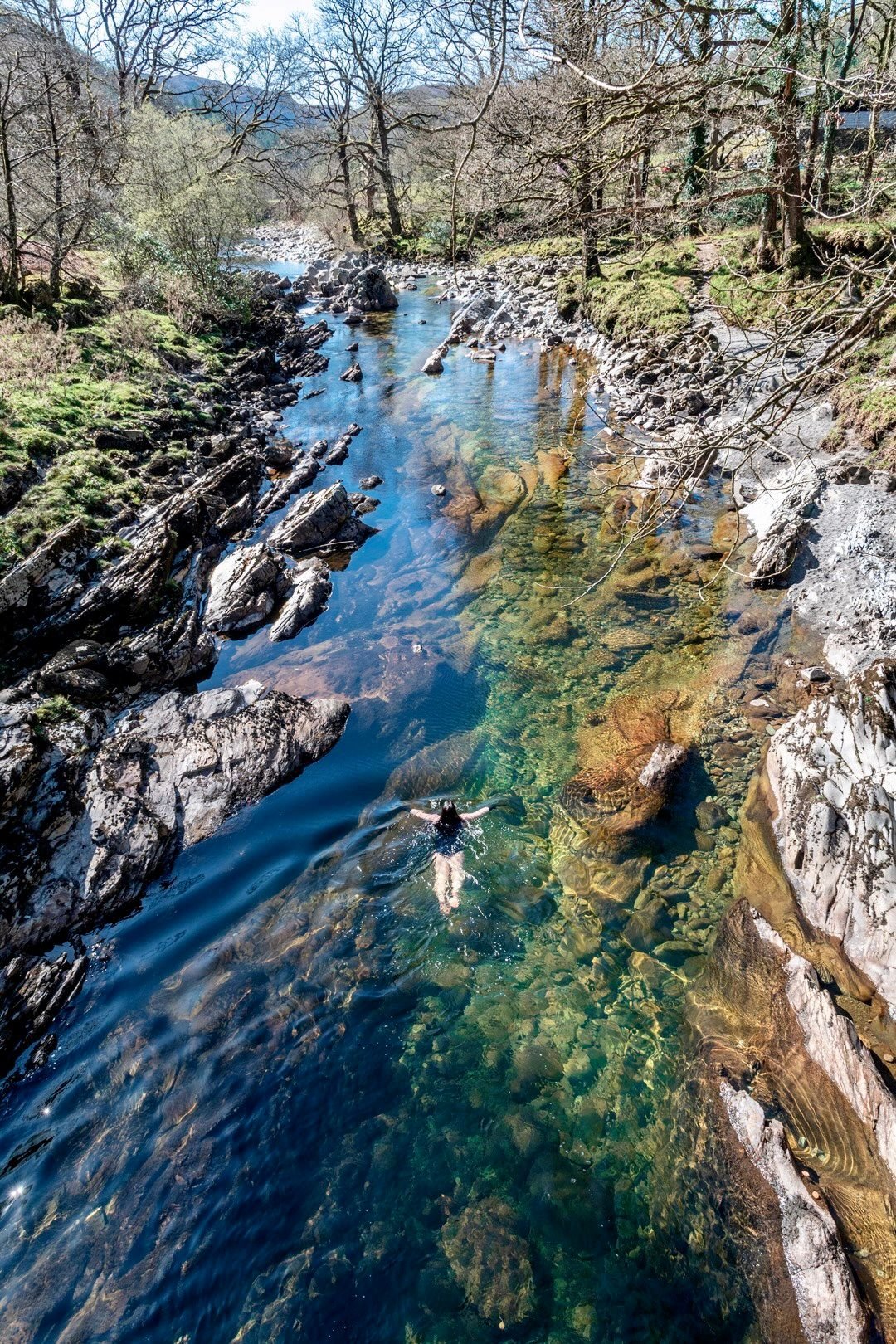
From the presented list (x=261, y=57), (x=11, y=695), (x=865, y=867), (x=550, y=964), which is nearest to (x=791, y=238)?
(x=865, y=867)

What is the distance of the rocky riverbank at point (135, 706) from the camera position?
655 cm

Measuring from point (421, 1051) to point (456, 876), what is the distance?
5.46 feet

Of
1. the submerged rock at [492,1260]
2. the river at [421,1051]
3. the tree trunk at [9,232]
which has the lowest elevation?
the submerged rock at [492,1260]

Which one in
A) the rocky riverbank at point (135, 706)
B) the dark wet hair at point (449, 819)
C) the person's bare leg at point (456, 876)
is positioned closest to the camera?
the person's bare leg at point (456, 876)

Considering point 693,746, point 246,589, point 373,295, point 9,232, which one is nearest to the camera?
point 693,746

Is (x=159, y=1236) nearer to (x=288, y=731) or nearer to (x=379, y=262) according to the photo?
(x=288, y=731)

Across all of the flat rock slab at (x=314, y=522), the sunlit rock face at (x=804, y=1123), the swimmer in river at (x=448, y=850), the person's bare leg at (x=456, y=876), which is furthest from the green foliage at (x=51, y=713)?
the sunlit rock face at (x=804, y=1123)

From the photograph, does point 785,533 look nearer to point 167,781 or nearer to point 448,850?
point 448,850

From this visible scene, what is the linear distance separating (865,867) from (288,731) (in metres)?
6.18

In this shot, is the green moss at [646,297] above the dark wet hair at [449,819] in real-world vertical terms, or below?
above

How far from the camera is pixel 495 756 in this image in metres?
7.82

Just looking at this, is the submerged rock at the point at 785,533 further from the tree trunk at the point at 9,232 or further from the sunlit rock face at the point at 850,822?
the tree trunk at the point at 9,232

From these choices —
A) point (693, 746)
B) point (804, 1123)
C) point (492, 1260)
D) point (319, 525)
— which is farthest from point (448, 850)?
point (319, 525)

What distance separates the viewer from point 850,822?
5.36 metres
